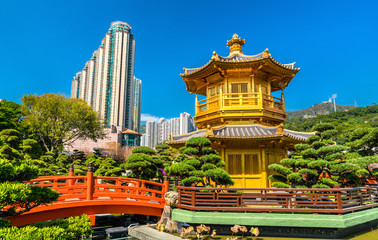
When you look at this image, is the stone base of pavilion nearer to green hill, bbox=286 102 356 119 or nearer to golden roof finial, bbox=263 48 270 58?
golden roof finial, bbox=263 48 270 58

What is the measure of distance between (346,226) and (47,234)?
845cm

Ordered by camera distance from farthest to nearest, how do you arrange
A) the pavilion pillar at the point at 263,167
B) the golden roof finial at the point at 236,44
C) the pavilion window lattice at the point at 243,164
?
the golden roof finial at the point at 236,44 < the pavilion window lattice at the point at 243,164 < the pavilion pillar at the point at 263,167

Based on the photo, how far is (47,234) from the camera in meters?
5.22

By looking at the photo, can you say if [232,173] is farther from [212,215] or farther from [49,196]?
[49,196]

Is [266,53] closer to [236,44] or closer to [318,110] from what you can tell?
[236,44]

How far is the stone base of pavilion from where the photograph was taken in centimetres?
763

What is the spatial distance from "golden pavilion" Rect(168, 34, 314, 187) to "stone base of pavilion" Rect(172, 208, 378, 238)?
143 inches

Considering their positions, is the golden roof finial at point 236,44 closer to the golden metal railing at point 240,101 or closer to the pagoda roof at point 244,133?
the golden metal railing at point 240,101

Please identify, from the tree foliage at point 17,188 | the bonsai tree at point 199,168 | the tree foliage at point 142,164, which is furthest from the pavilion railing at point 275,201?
the tree foliage at point 17,188

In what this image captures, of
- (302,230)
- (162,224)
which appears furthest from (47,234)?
(302,230)

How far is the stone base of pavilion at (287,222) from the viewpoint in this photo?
7633 millimetres

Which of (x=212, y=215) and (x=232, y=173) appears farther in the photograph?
(x=232, y=173)

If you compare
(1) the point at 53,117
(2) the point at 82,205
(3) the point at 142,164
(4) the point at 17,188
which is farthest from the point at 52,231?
(1) the point at 53,117

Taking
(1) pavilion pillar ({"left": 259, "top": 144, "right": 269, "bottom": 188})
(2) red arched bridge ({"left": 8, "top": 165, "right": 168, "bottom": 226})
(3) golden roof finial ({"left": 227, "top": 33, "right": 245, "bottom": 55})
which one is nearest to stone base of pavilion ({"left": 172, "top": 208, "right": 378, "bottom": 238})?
(2) red arched bridge ({"left": 8, "top": 165, "right": 168, "bottom": 226})
